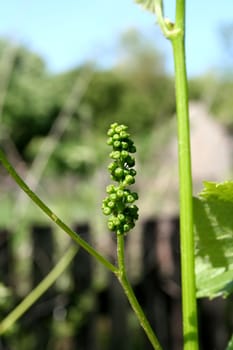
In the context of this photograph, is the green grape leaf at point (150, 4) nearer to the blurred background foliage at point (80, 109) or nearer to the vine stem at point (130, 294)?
the vine stem at point (130, 294)

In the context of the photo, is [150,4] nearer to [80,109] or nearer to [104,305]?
[104,305]

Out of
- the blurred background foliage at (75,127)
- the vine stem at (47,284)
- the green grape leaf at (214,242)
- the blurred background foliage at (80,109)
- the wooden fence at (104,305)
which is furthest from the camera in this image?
the blurred background foliage at (80,109)

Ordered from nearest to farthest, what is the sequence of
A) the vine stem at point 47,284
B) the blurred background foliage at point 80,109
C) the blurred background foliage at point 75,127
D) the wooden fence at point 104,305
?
the vine stem at point 47,284 < the wooden fence at point 104,305 < the blurred background foliage at point 75,127 < the blurred background foliage at point 80,109

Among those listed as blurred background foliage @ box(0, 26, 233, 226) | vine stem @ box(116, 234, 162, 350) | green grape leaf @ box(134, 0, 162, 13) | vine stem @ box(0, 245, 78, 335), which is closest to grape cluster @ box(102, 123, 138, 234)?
vine stem @ box(116, 234, 162, 350)

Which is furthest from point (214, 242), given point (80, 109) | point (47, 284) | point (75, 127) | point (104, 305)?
point (75, 127)

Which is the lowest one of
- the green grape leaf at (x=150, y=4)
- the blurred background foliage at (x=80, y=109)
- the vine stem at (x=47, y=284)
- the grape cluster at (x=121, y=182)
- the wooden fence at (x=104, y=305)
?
the wooden fence at (x=104, y=305)

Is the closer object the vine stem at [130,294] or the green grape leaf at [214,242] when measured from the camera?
the vine stem at [130,294]

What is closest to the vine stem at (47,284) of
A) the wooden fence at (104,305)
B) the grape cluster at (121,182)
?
the grape cluster at (121,182)
